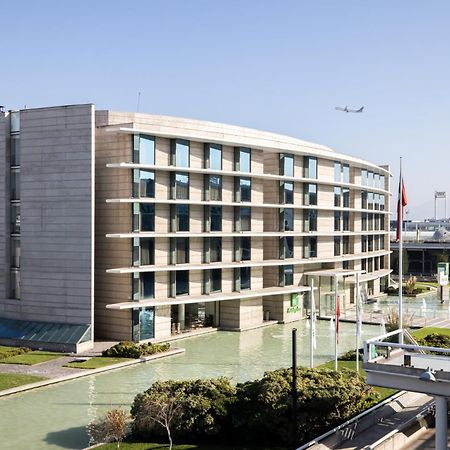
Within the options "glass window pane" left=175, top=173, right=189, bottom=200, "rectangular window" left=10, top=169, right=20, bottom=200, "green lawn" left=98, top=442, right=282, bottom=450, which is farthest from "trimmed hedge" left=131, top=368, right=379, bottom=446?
"rectangular window" left=10, top=169, right=20, bottom=200

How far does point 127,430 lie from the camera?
82.7 feet

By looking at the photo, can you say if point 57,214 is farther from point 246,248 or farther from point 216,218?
point 246,248

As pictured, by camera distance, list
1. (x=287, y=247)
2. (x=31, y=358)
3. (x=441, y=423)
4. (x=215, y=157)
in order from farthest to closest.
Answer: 1. (x=287, y=247)
2. (x=215, y=157)
3. (x=31, y=358)
4. (x=441, y=423)

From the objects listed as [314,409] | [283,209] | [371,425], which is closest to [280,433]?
[314,409]

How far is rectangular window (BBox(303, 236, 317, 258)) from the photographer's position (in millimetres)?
57031

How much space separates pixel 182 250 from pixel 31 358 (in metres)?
13.3

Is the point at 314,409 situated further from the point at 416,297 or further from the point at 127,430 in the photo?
the point at 416,297

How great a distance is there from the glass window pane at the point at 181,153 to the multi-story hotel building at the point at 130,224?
0.08 m

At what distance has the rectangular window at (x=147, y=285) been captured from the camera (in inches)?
1716

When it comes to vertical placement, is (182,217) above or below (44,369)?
above

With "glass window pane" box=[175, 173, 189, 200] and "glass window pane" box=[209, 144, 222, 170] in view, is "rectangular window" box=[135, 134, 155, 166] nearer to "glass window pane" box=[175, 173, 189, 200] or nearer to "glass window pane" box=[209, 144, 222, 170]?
"glass window pane" box=[175, 173, 189, 200]

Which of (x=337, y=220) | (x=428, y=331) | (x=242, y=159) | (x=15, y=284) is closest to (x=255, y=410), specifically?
(x=15, y=284)

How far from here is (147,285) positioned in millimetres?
43938

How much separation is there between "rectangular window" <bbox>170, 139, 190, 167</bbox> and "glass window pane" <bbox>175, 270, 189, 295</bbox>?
25.1ft
